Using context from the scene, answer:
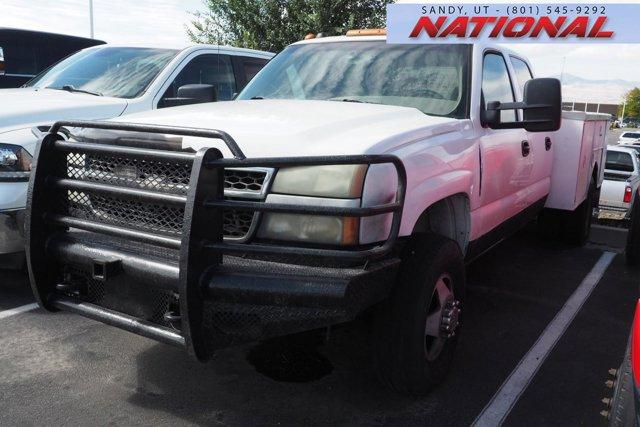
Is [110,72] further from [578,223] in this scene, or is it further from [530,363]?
[578,223]

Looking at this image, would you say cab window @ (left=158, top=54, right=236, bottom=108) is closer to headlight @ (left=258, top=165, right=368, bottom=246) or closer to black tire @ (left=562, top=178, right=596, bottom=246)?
headlight @ (left=258, top=165, right=368, bottom=246)

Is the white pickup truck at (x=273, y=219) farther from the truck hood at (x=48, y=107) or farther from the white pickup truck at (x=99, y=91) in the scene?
the truck hood at (x=48, y=107)

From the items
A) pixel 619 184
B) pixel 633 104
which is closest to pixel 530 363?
pixel 619 184

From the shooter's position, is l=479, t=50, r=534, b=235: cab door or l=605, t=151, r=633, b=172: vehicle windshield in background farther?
l=605, t=151, r=633, b=172: vehicle windshield in background

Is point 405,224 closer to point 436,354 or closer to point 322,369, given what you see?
point 436,354

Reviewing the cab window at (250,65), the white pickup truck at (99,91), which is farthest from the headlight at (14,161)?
the cab window at (250,65)

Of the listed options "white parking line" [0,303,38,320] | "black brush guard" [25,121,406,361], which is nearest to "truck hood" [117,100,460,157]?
"black brush guard" [25,121,406,361]

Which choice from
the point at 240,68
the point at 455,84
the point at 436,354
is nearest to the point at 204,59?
the point at 240,68

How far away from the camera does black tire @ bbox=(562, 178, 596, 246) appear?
6887 mm

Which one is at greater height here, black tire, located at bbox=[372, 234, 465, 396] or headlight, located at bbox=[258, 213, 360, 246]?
headlight, located at bbox=[258, 213, 360, 246]

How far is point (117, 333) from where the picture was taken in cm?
400

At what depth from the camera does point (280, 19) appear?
17391 millimetres

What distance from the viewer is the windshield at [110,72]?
18.8 ft

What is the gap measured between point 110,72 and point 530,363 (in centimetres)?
448
